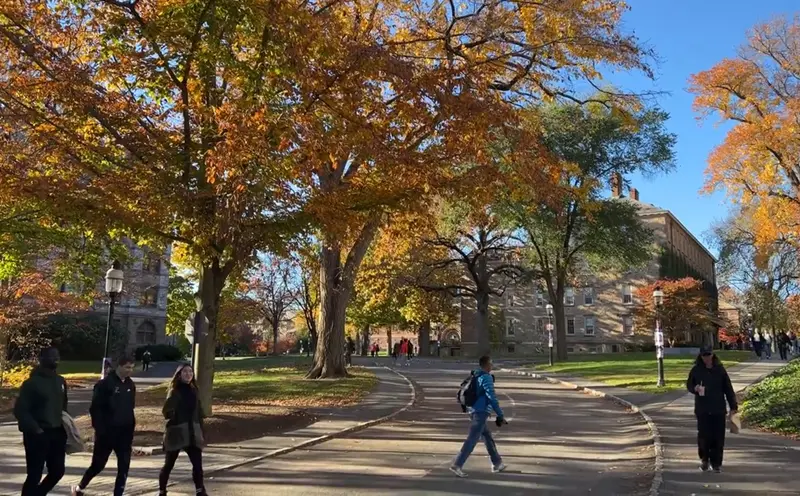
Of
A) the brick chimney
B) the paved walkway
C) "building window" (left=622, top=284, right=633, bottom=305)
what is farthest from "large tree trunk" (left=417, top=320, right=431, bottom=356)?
the paved walkway

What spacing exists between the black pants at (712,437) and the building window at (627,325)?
6696 centimetres

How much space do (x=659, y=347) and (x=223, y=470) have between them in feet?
52.2

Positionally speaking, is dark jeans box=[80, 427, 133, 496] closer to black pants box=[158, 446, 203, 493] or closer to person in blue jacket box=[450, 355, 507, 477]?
black pants box=[158, 446, 203, 493]

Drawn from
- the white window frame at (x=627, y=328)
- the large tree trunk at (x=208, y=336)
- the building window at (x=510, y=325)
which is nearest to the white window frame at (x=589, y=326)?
the white window frame at (x=627, y=328)

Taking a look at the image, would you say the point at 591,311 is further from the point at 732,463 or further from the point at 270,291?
the point at 732,463

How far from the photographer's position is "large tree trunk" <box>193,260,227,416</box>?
13372 mm

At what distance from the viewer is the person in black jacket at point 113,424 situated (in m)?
7.02

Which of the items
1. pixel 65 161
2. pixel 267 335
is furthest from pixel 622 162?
pixel 267 335

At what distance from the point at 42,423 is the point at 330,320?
1759 cm

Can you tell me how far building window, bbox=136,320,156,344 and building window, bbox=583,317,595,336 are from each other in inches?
1909

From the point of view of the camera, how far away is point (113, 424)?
7016 millimetres

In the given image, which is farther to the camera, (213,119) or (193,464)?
(213,119)

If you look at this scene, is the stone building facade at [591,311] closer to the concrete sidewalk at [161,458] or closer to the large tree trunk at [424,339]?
the large tree trunk at [424,339]

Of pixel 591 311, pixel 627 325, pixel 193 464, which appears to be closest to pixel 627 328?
pixel 627 325
